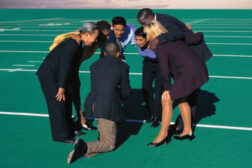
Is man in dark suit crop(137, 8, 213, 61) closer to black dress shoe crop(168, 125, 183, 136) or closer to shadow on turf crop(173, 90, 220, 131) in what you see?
shadow on turf crop(173, 90, 220, 131)

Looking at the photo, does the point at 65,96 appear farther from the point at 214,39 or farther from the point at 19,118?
the point at 214,39

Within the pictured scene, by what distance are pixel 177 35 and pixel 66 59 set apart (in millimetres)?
1481

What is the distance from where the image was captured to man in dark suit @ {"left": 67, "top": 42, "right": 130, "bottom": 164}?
445 cm

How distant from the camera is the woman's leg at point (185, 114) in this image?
16.0 ft

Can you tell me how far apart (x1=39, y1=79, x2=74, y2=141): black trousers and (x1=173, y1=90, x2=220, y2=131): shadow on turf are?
171 centimetres

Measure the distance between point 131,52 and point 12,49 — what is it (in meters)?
4.80

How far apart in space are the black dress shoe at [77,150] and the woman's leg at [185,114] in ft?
4.76

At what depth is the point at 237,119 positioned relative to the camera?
5941mm

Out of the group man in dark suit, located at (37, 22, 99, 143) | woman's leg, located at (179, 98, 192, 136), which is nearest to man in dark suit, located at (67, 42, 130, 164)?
man in dark suit, located at (37, 22, 99, 143)

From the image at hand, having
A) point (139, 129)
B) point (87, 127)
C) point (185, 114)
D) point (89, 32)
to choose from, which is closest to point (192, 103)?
point (185, 114)

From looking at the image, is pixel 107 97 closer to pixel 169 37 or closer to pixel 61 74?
pixel 61 74

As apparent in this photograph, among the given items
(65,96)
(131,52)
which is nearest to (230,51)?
(131,52)

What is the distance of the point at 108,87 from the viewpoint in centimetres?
445

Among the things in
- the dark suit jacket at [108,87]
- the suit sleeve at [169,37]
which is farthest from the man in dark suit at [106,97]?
the suit sleeve at [169,37]
